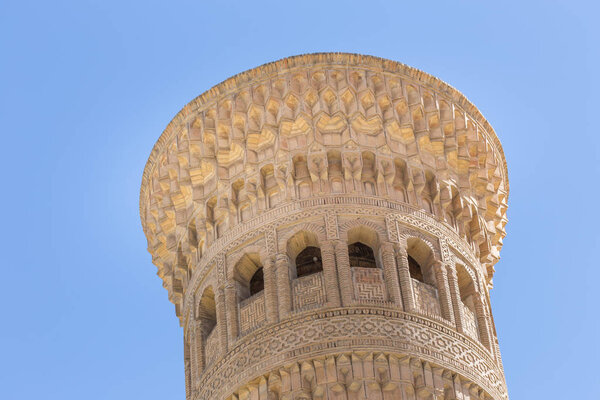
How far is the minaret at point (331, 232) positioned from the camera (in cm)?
1160

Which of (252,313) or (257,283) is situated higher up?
(257,283)

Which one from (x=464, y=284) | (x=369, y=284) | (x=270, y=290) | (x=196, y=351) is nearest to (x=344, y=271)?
(x=369, y=284)

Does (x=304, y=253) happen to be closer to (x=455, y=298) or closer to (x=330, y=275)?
(x=330, y=275)

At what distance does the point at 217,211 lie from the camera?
13.1 m

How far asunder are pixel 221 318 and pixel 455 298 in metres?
2.01

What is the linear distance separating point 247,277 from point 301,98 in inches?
70.4

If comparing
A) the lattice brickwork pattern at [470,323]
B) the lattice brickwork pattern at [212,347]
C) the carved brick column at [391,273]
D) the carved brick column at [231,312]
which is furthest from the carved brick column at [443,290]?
the lattice brickwork pattern at [212,347]

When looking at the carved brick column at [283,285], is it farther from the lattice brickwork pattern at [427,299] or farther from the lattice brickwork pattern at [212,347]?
the lattice brickwork pattern at [427,299]

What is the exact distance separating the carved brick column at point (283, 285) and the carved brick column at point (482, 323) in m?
1.77

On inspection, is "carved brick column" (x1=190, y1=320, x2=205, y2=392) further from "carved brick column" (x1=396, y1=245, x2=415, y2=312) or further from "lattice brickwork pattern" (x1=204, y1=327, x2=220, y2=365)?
"carved brick column" (x1=396, y1=245, x2=415, y2=312)

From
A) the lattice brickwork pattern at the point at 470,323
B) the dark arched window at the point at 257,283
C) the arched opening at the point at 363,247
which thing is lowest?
the lattice brickwork pattern at the point at 470,323

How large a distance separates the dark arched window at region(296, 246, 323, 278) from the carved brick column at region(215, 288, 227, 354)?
31.2 inches

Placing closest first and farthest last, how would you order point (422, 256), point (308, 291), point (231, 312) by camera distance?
point (308, 291) < point (231, 312) < point (422, 256)

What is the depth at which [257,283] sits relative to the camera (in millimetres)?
12844
